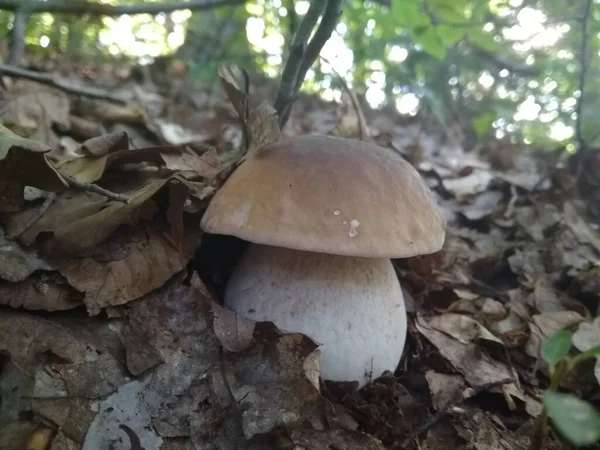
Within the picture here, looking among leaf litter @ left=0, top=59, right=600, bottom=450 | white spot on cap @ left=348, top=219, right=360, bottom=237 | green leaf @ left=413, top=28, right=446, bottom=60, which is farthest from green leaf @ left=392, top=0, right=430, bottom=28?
white spot on cap @ left=348, top=219, right=360, bottom=237

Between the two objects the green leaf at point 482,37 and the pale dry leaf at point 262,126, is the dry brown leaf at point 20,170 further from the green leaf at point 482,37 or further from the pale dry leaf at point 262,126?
the green leaf at point 482,37

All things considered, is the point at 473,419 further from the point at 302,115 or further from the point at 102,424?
the point at 302,115

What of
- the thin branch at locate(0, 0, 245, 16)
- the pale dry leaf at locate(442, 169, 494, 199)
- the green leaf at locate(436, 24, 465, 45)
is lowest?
the pale dry leaf at locate(442, 169, 494, 199)

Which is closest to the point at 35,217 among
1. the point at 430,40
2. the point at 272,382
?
the point at 272,382

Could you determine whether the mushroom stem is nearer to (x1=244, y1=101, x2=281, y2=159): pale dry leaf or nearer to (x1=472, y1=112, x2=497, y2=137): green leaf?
(x1=244, y1=101, x2=281, y2=159): pale dry leaf

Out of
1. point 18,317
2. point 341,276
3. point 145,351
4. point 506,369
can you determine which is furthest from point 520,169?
point 18,317

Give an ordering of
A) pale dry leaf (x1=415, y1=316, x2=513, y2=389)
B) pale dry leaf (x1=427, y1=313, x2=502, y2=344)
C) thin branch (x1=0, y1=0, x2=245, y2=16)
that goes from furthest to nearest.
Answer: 1. thin branch (x1=0, y1=0, x2=245, y2=16)
2. pale dry leaf (x1=427, y1=313, x2=502, y2=344)
3. pale dry leaf (x1=415, y1=316, x2=513, y2=389)

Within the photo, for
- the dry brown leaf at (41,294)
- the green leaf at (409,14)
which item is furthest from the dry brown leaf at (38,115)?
the green leaf at (409,14)
